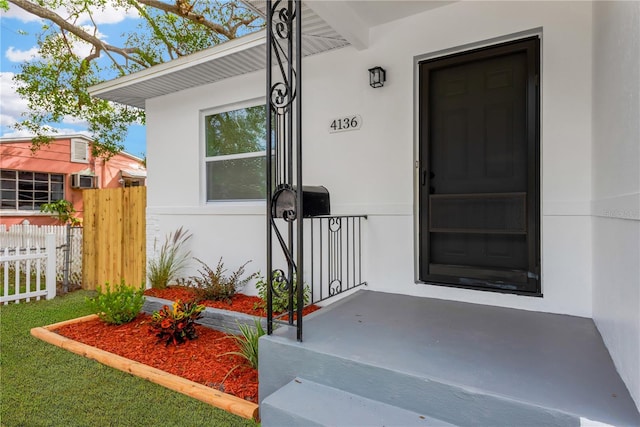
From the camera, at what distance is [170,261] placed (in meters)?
4.57

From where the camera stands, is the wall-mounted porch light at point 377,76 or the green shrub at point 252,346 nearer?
Answer: the green shrub at point 252,346

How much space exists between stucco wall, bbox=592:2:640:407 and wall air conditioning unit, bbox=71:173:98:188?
1187 cm

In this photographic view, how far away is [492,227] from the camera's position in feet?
9.24

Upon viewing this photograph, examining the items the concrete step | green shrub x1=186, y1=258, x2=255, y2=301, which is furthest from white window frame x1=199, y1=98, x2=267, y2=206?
the concrete step

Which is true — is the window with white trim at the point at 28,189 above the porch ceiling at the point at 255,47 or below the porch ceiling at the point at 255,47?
below

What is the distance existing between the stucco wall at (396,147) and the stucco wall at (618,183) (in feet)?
0.57

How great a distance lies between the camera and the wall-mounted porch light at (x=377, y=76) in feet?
10.3

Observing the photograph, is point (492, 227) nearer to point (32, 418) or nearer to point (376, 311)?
point (376, 311)

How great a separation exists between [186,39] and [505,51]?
23.7 feet

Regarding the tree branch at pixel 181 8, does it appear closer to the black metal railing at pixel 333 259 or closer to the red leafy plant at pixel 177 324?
the black metal railing at pixel 333 259

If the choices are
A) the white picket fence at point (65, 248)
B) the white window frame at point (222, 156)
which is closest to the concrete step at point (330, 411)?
the white window frame at point (222, 156)

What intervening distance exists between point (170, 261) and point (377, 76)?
11.4 ft

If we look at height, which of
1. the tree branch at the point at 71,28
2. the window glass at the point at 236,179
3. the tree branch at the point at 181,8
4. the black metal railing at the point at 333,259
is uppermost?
the tree branch at the point at 181,8

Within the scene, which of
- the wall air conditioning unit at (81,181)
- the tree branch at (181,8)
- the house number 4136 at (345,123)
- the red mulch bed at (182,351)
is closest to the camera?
the red mulch bed at (182,351)
